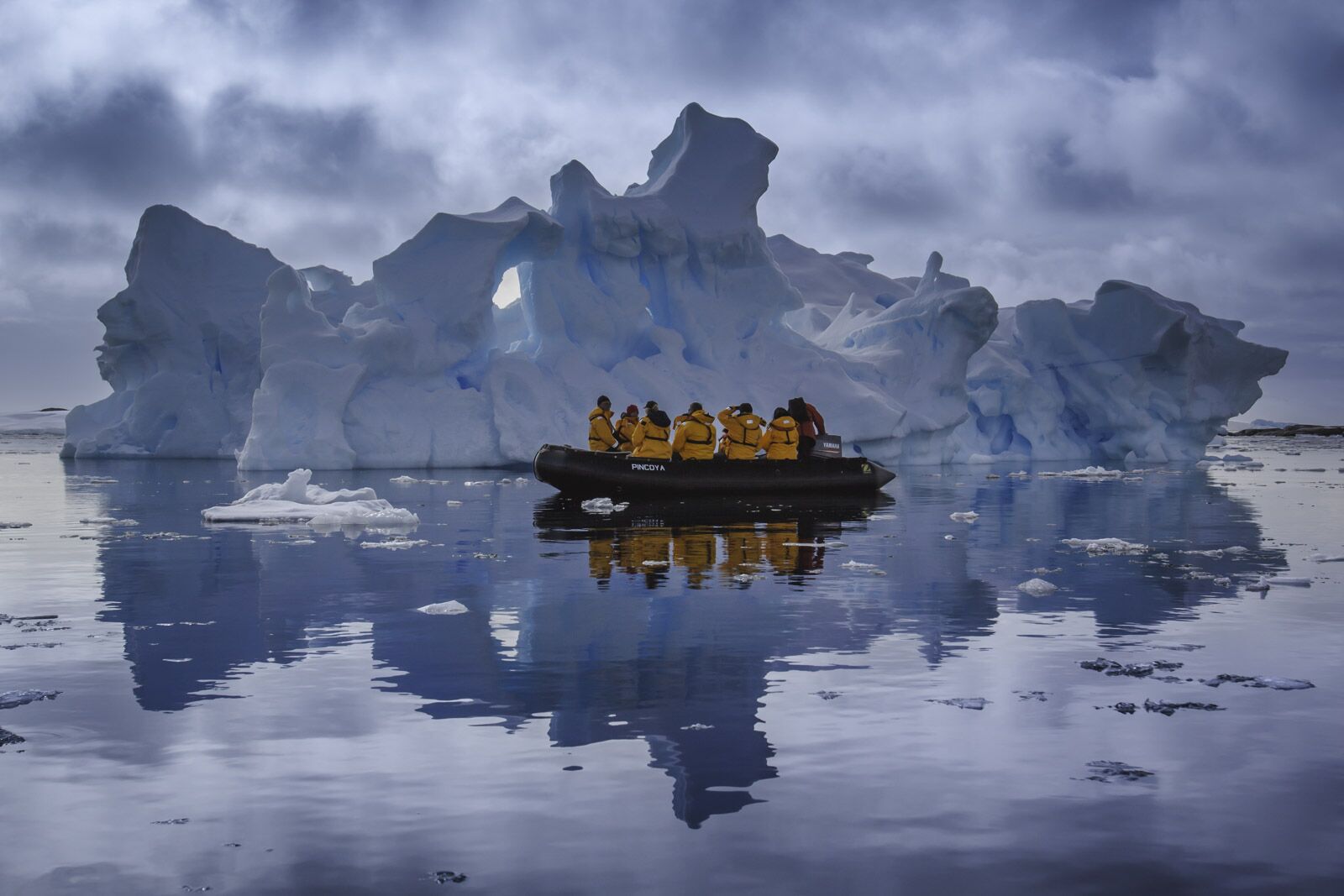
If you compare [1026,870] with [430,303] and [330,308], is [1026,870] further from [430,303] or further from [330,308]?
[330,308]

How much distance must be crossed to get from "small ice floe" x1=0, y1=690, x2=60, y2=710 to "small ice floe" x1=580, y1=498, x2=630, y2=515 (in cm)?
985

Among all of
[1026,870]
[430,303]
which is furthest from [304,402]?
[1026,870]

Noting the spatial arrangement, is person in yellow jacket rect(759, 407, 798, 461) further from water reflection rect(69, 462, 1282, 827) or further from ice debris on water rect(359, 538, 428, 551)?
ice debris on water rect(359, 538, 428, 551)

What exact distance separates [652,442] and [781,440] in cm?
188

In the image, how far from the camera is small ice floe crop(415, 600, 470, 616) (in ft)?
22.3

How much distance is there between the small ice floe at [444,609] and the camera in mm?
6805

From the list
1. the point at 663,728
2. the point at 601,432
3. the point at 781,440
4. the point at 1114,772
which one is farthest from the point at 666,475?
the point at 1114,772

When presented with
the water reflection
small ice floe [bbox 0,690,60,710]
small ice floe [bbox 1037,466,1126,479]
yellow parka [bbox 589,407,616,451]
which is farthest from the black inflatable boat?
small ice floe [bbox 0,690,60,710]

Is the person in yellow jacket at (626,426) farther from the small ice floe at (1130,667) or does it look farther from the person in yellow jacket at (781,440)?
the small ice floe at (1130,667)

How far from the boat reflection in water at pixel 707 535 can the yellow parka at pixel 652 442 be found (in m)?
0.64

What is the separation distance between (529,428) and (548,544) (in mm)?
14182

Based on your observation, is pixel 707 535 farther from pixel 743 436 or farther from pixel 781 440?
pixel 781 440

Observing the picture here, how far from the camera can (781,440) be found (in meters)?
16.3

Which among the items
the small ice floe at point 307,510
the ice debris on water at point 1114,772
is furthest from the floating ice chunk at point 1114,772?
the small ice floe at point 307,510
